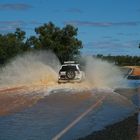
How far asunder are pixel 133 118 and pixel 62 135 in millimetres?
4761

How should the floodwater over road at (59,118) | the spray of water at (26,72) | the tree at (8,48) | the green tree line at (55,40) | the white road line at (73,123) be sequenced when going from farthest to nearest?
the green tree line at (55,40), the tree at (8,48), the spray of water at (26,72), the floodwater over road at (59,118), the white road line at (73,123)

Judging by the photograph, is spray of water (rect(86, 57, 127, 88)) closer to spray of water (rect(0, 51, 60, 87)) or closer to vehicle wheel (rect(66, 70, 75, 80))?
vehicle wheel (rect(66, 70, 75, 80))

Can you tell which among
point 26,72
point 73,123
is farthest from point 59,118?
point 26,72

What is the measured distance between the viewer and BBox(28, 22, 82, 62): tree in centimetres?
8781

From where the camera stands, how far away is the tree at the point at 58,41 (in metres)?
87.8

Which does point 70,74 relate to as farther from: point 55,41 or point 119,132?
point 55,41

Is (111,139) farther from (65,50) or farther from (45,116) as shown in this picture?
(65,50)

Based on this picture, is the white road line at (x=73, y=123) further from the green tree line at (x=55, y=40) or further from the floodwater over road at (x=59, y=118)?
the green tree line at (x=55, y=40)

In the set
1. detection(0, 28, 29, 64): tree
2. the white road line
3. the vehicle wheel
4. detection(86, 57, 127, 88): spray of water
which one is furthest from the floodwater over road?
detection(0, 28, 29, 64): tree

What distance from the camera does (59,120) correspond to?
16938 mm

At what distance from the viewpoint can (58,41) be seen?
295 ft

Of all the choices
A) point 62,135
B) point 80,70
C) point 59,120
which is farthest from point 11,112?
point 80,70

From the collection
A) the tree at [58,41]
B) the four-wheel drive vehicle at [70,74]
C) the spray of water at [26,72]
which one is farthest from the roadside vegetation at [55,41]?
the four-wheel drive vehicle at [70,74]

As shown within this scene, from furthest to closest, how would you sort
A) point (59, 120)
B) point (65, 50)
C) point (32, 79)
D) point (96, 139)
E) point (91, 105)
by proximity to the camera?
point (65, 50) < point (32, 79) < point (91, 105) < point (59, 120) < point (96, 139)
